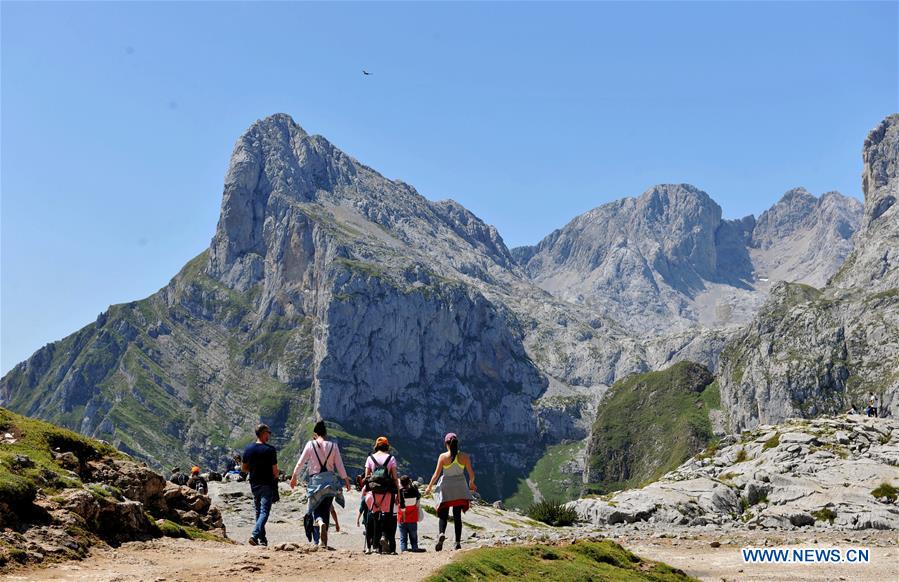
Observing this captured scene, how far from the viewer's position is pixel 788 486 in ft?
183

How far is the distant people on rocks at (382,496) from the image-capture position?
29016mm

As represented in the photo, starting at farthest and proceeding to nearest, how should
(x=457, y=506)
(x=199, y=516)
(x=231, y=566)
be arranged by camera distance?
1. (x=199, y=516)
2. (x=457, y=506)
3. (x=231, y=566)

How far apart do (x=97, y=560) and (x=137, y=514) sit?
4.76m

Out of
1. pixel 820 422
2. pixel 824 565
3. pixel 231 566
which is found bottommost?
pixel 824 565

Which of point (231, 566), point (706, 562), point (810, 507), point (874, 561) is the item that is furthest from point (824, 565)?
point (231, 566)

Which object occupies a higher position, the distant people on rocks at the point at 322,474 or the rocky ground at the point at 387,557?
the distant people on rocks at the point at 322,474

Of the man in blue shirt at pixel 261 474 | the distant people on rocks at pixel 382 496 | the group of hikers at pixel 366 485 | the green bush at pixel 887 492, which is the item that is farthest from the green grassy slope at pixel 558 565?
the green bush at pixel 887 492

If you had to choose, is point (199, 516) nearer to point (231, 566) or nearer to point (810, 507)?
point (231, 566)

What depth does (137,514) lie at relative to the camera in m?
Answer: 31.4

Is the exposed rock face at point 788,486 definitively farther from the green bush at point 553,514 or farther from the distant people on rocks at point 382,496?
the distant people on rocks at point 382,496

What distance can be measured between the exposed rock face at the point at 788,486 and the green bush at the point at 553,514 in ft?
3.97

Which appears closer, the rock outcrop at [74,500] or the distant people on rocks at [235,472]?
the rock outcrop at [74,500]

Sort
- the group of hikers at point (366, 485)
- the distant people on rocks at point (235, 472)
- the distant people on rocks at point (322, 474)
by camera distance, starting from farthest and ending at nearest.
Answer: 1. the distant people on rocks at point (235, 472)
2. the distant people on rocks at point (322, 474)
3. the group of hikers at point (366, 485)

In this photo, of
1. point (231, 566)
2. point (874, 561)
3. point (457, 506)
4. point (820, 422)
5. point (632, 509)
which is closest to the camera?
point (231, 566)
